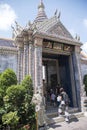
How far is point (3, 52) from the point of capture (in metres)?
9.30

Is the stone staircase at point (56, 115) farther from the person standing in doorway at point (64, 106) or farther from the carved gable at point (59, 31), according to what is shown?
the carved gable at point (59, 31)

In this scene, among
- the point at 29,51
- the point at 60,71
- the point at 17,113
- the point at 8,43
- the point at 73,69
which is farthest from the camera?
the point at 60,71

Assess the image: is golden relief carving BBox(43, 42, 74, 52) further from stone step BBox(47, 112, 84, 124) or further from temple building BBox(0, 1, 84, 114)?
stone step BBox(47, 112, 84, 124)

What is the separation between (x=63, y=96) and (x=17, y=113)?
3298mm

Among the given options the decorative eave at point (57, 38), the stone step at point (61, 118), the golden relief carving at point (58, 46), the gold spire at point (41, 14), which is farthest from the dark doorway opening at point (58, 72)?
the gold spire at point (41, 14)

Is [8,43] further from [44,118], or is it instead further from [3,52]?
[44,118]

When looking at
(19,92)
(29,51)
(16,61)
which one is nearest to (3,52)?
(16,61)

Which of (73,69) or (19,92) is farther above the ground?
(73,69)

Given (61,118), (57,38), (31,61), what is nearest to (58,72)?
(57,38)

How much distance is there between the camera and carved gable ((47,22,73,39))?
10.7 m

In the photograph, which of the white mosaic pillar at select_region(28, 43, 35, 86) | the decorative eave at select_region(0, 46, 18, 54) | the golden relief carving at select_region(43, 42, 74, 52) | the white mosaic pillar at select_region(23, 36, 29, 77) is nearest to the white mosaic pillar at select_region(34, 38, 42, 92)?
the white mosaic pillar at select_region(28, 43, 35, 86)

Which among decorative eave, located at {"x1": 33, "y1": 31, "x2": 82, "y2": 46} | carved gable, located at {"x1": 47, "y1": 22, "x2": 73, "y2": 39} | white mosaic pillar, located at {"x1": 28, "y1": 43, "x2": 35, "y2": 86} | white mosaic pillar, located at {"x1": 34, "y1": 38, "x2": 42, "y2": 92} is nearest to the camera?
white mosaic pillar, located at {"x1": 34, "y1": 38, "x2": 42, "y2": 92}

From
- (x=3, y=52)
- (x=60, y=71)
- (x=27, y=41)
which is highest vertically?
(x=27, y=41)

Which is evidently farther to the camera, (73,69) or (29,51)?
(73,69)
